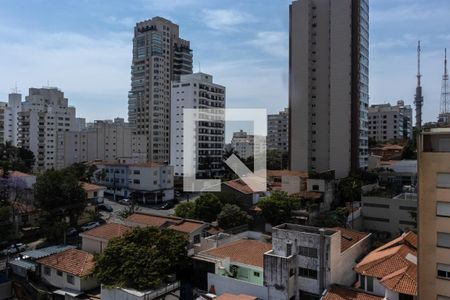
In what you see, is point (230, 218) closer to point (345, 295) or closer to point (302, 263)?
point (302, 263)

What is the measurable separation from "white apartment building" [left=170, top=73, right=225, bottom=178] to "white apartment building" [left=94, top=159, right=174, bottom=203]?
737 centimetres

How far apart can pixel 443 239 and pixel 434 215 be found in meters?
0.73

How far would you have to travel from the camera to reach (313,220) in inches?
1059

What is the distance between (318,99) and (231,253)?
1066 inches

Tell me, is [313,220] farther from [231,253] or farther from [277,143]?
[277,143]

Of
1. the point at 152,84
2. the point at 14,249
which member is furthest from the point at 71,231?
the point at 152,84

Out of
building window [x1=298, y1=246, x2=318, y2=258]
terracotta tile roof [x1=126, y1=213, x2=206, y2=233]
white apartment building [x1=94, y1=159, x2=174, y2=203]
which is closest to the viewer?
building window [x1=298, y1=246, x2=318, y2=258]

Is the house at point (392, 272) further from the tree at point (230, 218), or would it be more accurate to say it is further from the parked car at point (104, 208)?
the parked car at point (104, 208)

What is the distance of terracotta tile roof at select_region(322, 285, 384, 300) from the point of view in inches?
577

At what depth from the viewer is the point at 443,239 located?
444 inches

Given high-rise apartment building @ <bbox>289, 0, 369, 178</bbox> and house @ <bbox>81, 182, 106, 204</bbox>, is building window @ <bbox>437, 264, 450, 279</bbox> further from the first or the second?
house @ <bbox>81, 182, 106, 204</bbox>

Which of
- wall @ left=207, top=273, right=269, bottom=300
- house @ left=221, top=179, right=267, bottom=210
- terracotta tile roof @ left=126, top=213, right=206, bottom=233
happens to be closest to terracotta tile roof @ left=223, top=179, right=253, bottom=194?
house @ left=221, top=179, right=267, bottom=210

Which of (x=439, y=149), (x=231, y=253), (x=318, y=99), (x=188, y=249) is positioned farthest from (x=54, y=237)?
(x=318, y=99)

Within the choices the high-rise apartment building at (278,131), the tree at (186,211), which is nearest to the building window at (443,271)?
the tree at (186,211)
